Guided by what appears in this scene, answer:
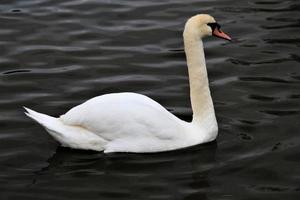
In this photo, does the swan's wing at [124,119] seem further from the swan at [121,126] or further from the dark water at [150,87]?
the dark water at [150,87]

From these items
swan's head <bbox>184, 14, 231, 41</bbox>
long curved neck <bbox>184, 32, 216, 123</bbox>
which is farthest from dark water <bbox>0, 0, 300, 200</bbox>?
swan's head <bbox>184, 14, 231, 41</bbox>

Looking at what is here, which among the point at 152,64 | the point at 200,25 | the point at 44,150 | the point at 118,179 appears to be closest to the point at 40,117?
the point at 44,150

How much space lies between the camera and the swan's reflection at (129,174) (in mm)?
7320

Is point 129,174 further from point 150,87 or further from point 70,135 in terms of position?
point 150,87

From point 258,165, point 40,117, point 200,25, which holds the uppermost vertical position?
point 200,25

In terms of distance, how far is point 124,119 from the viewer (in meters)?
7.96

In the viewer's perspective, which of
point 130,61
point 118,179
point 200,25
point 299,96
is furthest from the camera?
point 130,61

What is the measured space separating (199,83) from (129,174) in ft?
4.48

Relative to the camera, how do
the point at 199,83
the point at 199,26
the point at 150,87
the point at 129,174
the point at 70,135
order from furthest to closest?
the point at 150,87, the point at 199,83, the point at 199,26, the point at 70,135, the point at 129,174

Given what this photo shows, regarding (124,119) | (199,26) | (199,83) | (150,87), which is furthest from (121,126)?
(150,87)

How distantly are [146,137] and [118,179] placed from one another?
24.3 inches

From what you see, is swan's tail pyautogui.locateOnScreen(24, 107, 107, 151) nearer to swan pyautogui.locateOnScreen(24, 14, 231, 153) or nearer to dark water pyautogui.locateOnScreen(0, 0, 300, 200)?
swan pyautogui.locateOnScreen(24, 14, 231, 153)

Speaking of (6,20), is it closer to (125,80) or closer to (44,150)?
(125,80)

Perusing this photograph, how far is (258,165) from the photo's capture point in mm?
7781
